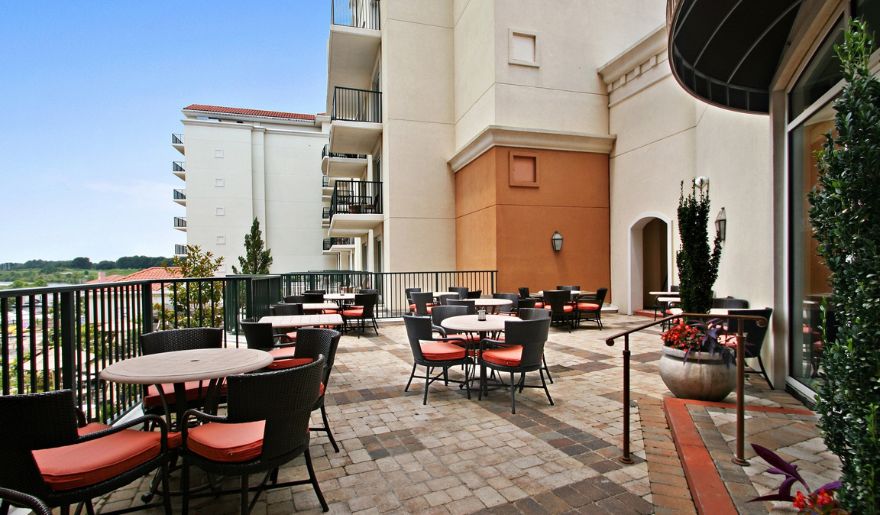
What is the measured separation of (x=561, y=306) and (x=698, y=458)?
648 cm

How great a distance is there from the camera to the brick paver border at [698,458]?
2566mm

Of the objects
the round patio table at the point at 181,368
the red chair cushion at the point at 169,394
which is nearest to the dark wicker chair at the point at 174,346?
the red chair cushion at the point at 169,394

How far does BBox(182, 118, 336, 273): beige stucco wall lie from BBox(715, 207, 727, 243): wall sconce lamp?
34495mm

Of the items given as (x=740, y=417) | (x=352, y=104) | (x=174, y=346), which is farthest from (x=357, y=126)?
(x=740, y=417)

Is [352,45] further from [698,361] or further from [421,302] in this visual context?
[698,361]

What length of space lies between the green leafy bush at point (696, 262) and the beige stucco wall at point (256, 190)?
115ft

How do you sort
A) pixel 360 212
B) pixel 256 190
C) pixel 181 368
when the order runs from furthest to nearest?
pixel 256 190, pixel 360 212, pixel 181 368

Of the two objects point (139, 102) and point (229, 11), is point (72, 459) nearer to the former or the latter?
point (229, 11)

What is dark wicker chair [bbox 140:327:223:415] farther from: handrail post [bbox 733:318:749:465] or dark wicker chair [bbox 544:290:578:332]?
dark wicker chair [bbox 544:290:578:332]

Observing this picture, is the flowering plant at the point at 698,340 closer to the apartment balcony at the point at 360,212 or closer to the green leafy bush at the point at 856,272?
the green leafy bush at the point at 856,272

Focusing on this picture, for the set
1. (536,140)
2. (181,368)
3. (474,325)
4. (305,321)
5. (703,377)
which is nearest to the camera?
(181,368)

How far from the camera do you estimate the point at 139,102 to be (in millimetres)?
35500

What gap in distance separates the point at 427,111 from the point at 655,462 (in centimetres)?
1366

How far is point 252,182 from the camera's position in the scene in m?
36.4
